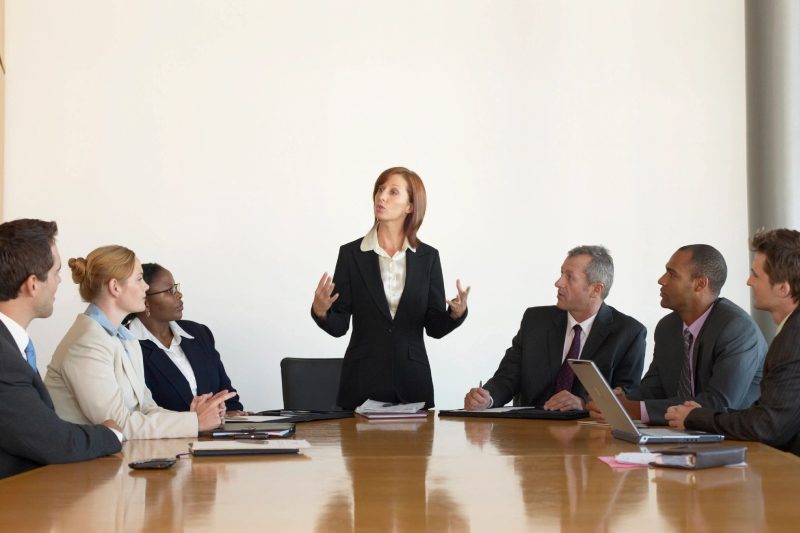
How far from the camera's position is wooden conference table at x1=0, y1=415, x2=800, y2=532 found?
191cm

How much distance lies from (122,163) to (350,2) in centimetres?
162

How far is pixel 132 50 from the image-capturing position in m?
5.80

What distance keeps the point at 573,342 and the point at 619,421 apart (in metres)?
1.28


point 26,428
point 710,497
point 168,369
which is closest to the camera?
point 710,497

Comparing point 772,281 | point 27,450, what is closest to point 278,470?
point 27,450

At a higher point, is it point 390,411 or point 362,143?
point 362,143

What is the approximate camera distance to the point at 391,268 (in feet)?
→ 14.3

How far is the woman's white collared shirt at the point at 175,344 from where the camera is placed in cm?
459

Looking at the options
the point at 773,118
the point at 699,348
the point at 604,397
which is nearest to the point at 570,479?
the point at 604,397

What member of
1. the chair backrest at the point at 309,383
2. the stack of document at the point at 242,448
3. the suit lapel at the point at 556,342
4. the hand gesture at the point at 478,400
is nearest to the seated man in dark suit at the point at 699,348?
the suit lapel at the point at 556,342

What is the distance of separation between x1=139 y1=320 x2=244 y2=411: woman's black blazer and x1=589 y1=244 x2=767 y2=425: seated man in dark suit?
184 centimetres

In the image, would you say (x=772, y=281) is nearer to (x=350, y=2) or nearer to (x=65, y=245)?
(x=350, y=2)

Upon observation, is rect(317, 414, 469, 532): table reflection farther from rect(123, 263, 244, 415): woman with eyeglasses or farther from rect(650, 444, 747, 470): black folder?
rect(123, 263, 244, 415): woman with eyeglasses

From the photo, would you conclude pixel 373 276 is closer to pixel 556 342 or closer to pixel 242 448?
pixel 556 342
